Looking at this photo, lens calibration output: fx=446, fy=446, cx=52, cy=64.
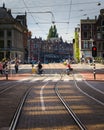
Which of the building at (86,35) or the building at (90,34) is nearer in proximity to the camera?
the building at (90,34)

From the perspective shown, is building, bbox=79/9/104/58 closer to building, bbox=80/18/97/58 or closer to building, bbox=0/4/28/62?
building, bbox=80/18/97/58

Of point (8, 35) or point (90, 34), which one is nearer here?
point (8, 35)

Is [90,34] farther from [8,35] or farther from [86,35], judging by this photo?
[8,35]

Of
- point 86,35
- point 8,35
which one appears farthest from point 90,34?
point 8,35

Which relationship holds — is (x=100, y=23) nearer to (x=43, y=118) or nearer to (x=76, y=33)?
(x=76, y=33)

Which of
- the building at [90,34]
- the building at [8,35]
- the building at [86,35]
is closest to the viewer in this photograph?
the building at [8,35]

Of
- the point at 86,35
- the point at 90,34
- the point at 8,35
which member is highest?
the point at 90,34

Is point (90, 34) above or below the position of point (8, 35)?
above

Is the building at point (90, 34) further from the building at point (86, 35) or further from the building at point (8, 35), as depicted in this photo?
the building at point (8, 35)

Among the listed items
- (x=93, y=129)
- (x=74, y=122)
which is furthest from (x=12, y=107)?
(x=93, y=129)

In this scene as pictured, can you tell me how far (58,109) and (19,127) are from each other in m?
4.36

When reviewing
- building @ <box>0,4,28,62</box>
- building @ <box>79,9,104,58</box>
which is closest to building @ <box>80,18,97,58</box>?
building @ <box>79,9,104,58</box>

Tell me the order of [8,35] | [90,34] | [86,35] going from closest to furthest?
[8,35], [90,34], [86,35]

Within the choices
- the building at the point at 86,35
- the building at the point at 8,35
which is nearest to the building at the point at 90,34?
the building at the point at 86,35
